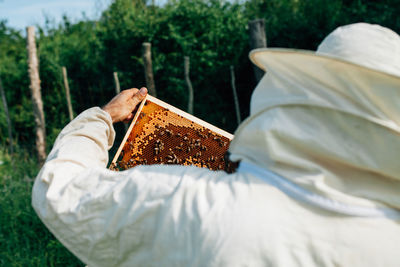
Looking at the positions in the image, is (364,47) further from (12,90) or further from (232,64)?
(12,90)

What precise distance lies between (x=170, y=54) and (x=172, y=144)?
8.73m

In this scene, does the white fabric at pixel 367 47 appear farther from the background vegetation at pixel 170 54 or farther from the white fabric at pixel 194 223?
the background vegetation at pixel 170 54

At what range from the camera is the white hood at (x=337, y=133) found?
1211 mm

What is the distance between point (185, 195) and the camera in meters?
1.31

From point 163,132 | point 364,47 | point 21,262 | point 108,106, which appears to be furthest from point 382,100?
point 21,262

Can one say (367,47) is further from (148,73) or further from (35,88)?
(35,88)

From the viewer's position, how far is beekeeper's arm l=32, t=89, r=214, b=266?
52.0 inches

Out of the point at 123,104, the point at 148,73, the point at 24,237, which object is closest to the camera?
the point at 123,104

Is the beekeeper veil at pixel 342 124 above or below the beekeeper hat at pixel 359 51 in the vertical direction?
below

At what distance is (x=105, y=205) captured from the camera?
136 cm

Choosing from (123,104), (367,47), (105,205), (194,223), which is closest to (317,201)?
(194,223)

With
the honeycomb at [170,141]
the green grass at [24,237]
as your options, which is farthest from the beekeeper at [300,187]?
the green grass at [24,237]

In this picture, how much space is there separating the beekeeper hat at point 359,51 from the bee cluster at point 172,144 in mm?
1552

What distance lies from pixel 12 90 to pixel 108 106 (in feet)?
41.5
